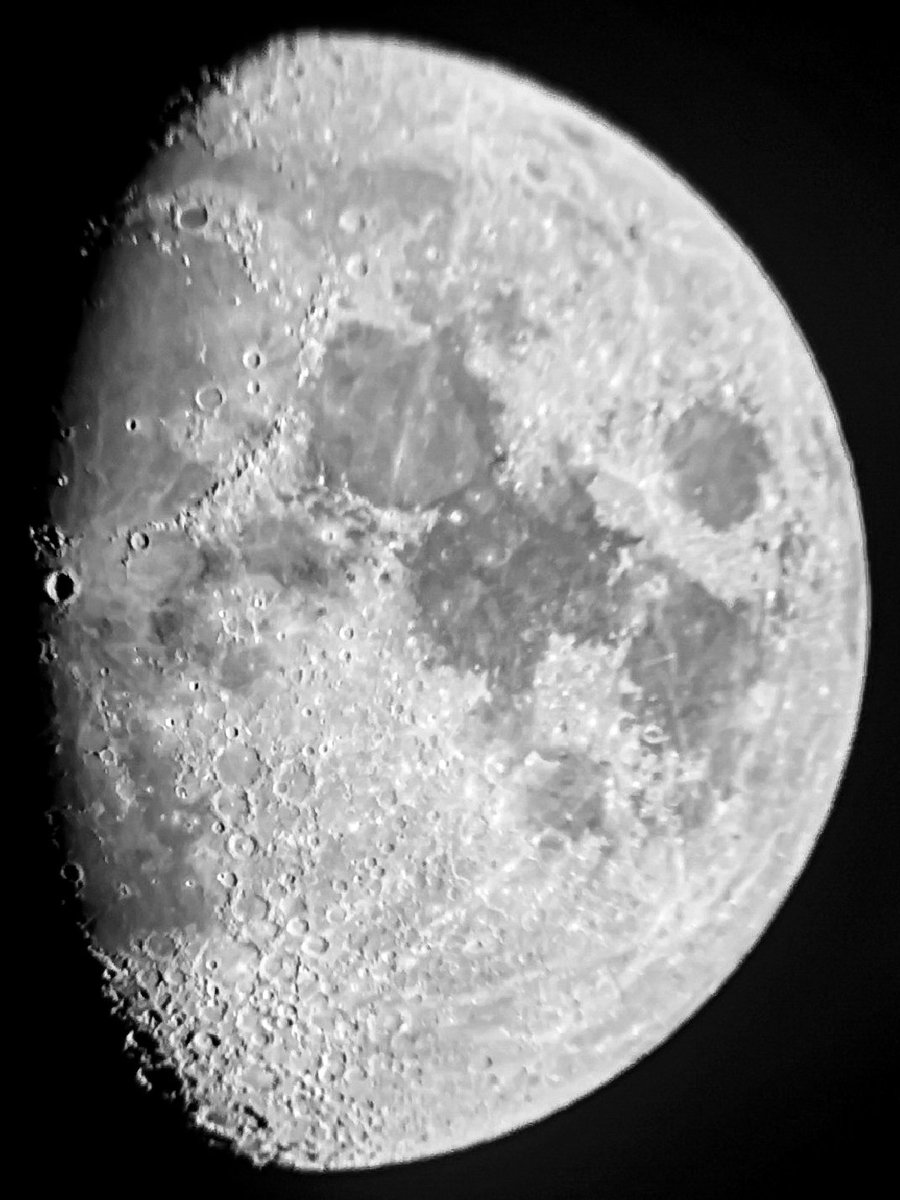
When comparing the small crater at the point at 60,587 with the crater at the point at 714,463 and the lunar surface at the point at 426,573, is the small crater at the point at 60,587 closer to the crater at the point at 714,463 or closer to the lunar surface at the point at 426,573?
the lunar surface at the point at 426,573

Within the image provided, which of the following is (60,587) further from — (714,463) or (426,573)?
(714,463)

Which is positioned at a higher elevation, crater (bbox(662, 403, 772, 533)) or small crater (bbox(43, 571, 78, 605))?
crater (bbox(662, 403, 772, 533))

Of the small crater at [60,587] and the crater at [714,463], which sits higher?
the crater at [714,463]

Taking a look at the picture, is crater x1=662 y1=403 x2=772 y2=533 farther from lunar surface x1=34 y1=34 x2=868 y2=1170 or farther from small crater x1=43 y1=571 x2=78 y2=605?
small crater x1=43 y1=571 x2=78 y2=605

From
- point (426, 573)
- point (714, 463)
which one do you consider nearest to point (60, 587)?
point (426, 573)

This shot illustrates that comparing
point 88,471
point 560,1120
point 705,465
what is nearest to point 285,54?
point 88,471

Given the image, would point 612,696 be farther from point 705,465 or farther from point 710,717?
point 705,465

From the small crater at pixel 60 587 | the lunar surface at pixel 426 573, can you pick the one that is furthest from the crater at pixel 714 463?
the small crater at pixel 60 587

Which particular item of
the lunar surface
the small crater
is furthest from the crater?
the small crater
